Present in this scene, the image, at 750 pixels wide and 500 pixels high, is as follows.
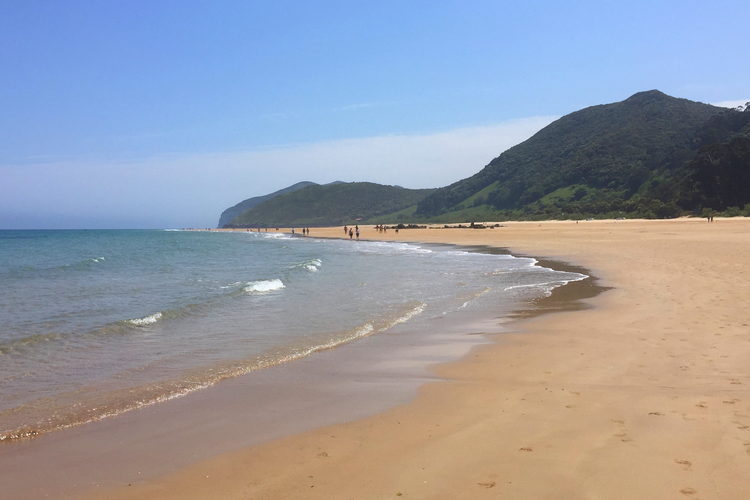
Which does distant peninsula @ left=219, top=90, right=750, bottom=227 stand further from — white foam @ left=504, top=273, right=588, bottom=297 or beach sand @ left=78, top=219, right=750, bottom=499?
beach sand @ left=78, top=219, right=750, bottom=499

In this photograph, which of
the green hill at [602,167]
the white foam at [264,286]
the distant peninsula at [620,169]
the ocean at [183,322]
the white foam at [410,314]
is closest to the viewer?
the ocean at [183,322]

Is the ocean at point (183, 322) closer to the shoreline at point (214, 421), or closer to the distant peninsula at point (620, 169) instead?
the shoreline at point (214, 421)

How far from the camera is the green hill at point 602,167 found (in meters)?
99.1

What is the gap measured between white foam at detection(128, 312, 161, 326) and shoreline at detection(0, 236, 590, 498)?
20.0ft

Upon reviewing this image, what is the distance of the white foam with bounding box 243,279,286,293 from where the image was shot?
20.7m

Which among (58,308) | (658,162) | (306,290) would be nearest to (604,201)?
(658,162)

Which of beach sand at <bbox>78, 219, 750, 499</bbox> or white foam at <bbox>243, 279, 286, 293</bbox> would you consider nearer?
beach sand at <bbox>78, 219, 750, 499</bbox>

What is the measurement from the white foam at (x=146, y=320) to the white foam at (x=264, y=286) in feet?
18.6

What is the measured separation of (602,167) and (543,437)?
447 feet

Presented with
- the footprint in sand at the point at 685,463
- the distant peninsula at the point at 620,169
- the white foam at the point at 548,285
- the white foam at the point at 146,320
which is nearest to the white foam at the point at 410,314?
Answer: the white foam at the point at 548,285

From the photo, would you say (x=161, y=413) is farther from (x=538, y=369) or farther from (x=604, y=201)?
(x=604, y=201)

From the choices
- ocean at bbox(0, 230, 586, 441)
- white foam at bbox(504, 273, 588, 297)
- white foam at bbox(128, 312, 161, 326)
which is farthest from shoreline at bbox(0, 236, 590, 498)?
white foam at bbox(504, 273, 588, 297)

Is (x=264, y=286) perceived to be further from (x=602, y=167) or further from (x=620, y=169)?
(x=602, y=167)

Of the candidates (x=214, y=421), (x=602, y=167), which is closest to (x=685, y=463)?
(x=214, y=421)
